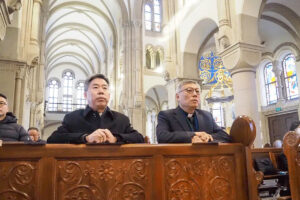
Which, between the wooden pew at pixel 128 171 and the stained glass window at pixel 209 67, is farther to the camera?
the stained glass window at pixel 209 67

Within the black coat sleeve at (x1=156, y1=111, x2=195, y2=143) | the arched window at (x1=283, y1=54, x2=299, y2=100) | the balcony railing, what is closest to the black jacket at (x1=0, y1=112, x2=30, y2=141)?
the black coat sleeve at (x1=156, y1=111, x2=195, y2=143)

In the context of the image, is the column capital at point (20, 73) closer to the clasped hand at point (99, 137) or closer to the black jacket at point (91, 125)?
the black jacket at point (91, 125)

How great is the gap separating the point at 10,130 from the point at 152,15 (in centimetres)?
1751

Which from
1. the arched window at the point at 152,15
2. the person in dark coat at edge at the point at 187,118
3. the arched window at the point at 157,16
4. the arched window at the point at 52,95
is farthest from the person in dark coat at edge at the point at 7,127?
the arched window at the point at 52,95

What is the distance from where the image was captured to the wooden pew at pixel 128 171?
5.01 feet

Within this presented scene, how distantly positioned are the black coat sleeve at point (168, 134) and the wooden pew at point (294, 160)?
110 cm

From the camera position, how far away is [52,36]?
25.8 m

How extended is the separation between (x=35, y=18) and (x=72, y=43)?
2186cm

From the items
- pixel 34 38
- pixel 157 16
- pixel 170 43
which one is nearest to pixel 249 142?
pixel 34 38

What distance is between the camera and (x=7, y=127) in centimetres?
344

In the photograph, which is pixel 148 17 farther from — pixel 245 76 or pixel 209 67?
pixel 245 76

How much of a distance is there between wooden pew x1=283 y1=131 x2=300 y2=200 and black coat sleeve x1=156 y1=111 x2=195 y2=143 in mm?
1098

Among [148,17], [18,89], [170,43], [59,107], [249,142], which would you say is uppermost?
[148,17]

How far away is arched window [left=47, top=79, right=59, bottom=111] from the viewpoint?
3303 centimetres
